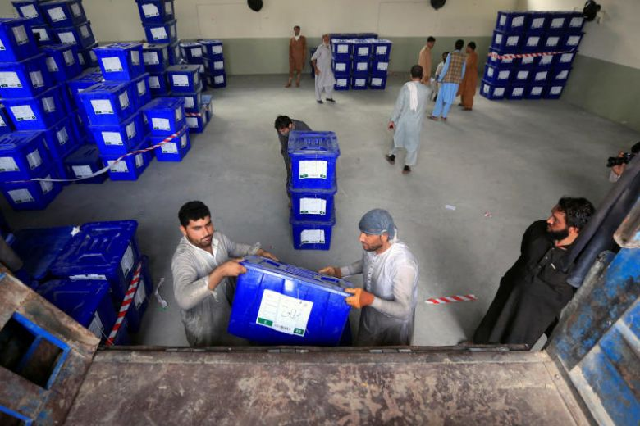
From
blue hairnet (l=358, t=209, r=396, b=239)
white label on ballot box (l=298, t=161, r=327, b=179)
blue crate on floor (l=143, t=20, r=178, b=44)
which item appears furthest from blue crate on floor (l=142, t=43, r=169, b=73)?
blue hairnet (l=358, t=209, r=396, b=239)

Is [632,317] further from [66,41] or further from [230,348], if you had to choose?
[66,41]

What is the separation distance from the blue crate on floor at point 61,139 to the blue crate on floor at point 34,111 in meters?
0.11

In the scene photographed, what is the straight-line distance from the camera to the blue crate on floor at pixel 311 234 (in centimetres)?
401

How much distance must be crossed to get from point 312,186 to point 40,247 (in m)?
2.48

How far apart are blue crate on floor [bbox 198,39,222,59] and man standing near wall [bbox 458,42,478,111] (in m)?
7.05

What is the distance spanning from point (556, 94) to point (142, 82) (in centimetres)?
1074

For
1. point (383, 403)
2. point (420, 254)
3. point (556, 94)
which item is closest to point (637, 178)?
point (383, 403)

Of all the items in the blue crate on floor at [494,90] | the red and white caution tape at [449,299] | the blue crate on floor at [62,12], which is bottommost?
the red and white caution tape at [449,299]

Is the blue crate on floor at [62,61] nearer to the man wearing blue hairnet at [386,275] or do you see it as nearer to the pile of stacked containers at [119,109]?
the pile of stacked containers at [119,109]

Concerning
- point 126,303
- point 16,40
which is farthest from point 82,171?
point 126,303

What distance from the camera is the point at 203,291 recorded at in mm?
2010

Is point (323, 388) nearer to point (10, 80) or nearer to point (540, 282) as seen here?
point (540, 282)

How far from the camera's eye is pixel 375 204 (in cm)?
521

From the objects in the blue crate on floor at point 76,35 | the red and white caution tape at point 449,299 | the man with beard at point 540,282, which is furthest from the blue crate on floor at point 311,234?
the blue crate on floor at point 76,35
